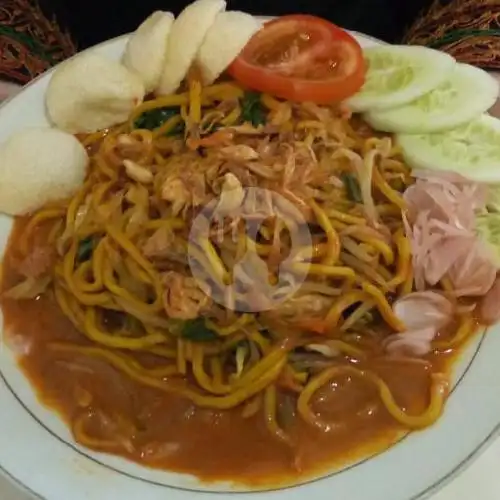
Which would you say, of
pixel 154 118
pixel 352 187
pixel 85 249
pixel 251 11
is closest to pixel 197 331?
pixel 85 249

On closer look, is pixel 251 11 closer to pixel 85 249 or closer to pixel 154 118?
pixel 154 118

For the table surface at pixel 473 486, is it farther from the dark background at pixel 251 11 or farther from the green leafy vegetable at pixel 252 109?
the dark background at pixel 251 11

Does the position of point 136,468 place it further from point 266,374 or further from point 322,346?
point 322,346

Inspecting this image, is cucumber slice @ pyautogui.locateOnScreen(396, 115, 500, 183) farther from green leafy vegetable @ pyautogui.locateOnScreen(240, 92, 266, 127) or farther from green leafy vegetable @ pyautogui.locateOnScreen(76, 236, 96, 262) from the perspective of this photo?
green leafy vegetable @ pyautogui.locateOnScreen(76, 236, 96, 262)

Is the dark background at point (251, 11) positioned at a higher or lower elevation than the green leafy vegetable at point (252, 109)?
lower

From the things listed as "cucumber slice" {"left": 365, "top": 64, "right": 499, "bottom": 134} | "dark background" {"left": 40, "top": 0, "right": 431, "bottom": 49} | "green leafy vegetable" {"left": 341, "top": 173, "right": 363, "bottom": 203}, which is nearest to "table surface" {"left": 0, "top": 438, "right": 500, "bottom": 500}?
"green leafy vegetable" {"left": 341, "top": 173, "right": 363, "bottom": 203}

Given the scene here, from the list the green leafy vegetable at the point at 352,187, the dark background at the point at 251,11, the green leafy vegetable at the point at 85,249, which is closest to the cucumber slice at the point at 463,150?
the green leafy vegetable at the point at 352,187
